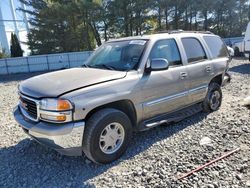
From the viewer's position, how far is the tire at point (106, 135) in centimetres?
324

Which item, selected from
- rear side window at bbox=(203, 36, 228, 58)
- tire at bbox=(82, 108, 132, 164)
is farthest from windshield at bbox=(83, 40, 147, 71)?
rear side window at bbox=(203, 36, 228, 58)

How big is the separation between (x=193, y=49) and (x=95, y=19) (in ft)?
66.9

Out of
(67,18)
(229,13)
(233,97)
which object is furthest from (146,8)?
(233,97)

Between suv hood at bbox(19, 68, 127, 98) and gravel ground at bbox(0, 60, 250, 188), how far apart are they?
111 cm

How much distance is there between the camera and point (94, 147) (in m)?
3.30

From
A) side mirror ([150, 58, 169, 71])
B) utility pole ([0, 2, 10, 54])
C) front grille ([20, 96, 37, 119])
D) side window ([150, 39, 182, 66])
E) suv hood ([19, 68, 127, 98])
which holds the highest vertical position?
utility pole ([0, 2, 10, 54])

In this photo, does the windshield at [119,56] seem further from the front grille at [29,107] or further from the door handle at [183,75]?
the front grille at [29,107]

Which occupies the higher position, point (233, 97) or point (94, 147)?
point (94, 147)

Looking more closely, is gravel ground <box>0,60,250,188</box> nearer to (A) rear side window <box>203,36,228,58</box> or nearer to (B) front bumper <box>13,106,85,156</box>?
(B) front bumper <box>13,106,85,156</box>

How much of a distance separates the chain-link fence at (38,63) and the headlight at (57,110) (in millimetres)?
14448

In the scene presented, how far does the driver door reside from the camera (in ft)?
12.6

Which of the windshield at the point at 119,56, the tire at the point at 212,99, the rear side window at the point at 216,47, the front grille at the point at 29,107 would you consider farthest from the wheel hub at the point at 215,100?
the front grille at the point at 29,107

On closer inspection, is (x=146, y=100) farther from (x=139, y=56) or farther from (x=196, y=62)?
(x=196, y=62)

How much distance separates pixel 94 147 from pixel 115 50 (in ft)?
6.08
